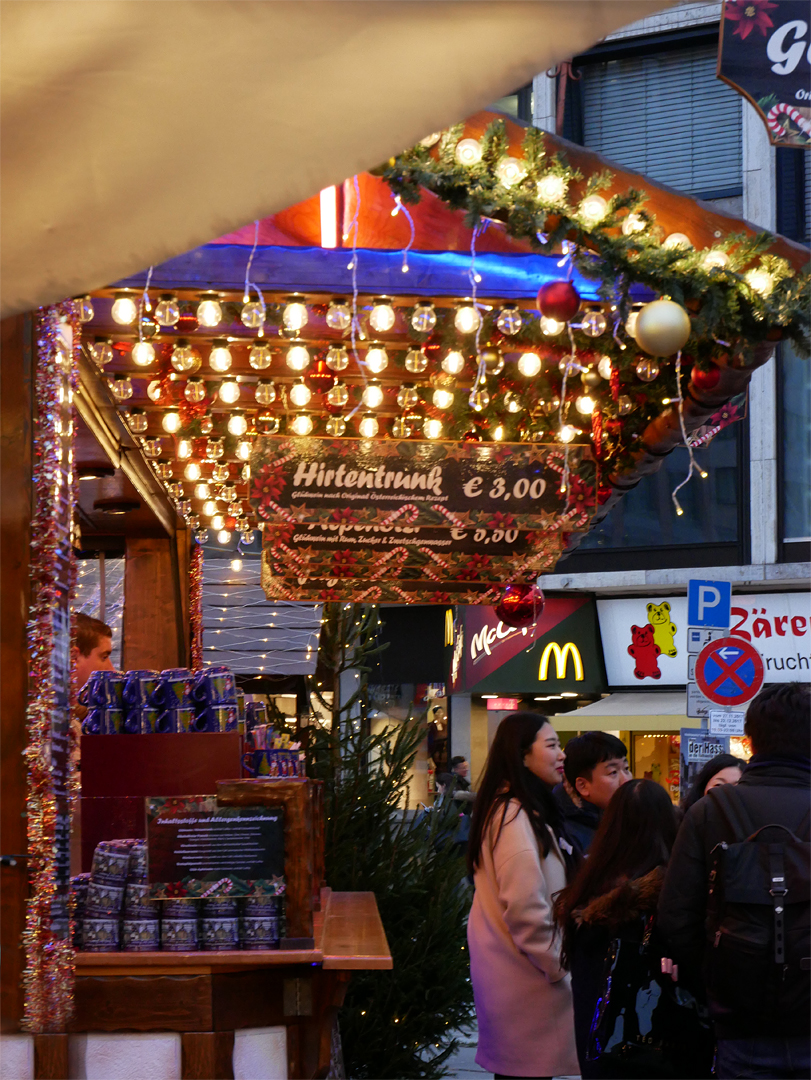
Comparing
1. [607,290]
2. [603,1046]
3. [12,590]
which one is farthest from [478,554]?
[12,590]

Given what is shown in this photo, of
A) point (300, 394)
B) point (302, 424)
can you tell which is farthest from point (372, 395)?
point (302, 424)

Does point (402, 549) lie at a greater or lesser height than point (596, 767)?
greater

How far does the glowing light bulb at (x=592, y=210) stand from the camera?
165 inches

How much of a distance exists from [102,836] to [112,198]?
125 inches

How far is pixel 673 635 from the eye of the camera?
18.8 m

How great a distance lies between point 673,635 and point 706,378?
Answer: 14.1 metres

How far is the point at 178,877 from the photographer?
12.6ft

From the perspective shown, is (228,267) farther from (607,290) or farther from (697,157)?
(697,157)

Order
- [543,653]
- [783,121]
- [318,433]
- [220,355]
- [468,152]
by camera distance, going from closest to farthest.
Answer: [468,152], [783,121], [220,355], [318,433], [543,653]

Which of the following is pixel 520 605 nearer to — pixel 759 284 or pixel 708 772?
pixel 708 772

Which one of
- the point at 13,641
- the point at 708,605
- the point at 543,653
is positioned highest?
the point at 708,605

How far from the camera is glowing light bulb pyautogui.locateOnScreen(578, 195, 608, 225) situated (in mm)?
4195

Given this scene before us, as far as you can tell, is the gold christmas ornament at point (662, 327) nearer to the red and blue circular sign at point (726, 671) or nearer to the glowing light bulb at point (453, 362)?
the glowing light bulb at point (453, 362)

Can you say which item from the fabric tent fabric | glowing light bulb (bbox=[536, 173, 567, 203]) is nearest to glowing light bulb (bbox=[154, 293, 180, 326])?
glowing light bulb (bbox=[536, 173, 567, 203])
